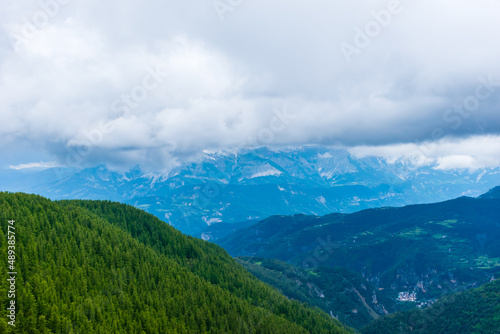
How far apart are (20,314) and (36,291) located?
16.2m

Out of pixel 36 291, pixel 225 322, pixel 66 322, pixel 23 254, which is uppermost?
pixel 23 254

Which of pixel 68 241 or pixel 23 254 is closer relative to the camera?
pixel 23 254

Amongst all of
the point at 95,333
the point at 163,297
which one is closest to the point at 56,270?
the point at 95,333

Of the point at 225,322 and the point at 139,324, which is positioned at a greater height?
the point at 139,324

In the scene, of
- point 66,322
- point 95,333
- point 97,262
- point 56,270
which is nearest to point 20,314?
point 66,322

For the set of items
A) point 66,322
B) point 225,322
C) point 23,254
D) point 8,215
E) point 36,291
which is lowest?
point 225,322

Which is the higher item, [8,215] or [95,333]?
[8,215]

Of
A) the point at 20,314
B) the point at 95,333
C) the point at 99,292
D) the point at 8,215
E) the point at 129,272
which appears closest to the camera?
the point at 20,314

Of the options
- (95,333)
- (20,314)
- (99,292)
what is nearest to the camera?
(20,314)

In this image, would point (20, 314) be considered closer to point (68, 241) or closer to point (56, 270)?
point (56, 270)

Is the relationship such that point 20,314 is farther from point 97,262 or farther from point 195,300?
point 195,300

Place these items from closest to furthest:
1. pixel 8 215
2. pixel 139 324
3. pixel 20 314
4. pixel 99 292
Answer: pixel 20 314 → pixel 139 324 → pixel 99 292 → pixel 8 215

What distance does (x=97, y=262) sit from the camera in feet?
620

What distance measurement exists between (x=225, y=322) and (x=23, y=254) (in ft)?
350
